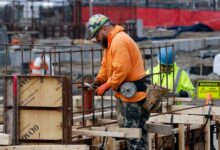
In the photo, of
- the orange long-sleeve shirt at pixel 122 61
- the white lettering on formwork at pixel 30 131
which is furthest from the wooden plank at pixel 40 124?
the orange long-sleeve shirt at pixel 122 61

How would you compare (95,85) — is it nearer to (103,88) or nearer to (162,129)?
(103,88)

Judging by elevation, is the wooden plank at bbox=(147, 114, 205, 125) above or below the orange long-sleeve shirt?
below

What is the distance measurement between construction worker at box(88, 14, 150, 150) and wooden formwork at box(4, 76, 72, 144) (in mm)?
473

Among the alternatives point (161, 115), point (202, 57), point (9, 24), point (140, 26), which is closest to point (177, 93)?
point (161, 115)

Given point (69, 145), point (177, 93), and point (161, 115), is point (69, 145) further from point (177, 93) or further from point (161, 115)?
point (177, 93)

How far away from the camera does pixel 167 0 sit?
2441 inches

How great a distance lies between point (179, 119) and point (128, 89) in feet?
4.94

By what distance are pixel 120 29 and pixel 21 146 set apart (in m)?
1.53

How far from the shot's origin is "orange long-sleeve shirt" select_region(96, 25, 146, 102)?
7.36 metres

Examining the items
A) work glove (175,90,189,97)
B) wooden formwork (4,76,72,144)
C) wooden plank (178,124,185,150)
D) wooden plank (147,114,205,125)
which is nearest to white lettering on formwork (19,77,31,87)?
wooden formwork (4,76,72,144)

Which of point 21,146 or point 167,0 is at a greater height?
point 167,0

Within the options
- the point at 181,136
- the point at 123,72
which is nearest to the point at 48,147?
the point at 123,72

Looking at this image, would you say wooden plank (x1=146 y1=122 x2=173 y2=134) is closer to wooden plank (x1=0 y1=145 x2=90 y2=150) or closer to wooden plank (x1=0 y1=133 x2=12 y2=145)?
wooden plank (x1=0 y1=145 x2=90 y2=150)

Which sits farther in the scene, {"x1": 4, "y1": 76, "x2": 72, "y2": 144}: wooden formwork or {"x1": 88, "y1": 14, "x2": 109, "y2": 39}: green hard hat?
{"x1": 88, "y1": 14, "x2": 109, "y2": 39}: green hard hat
